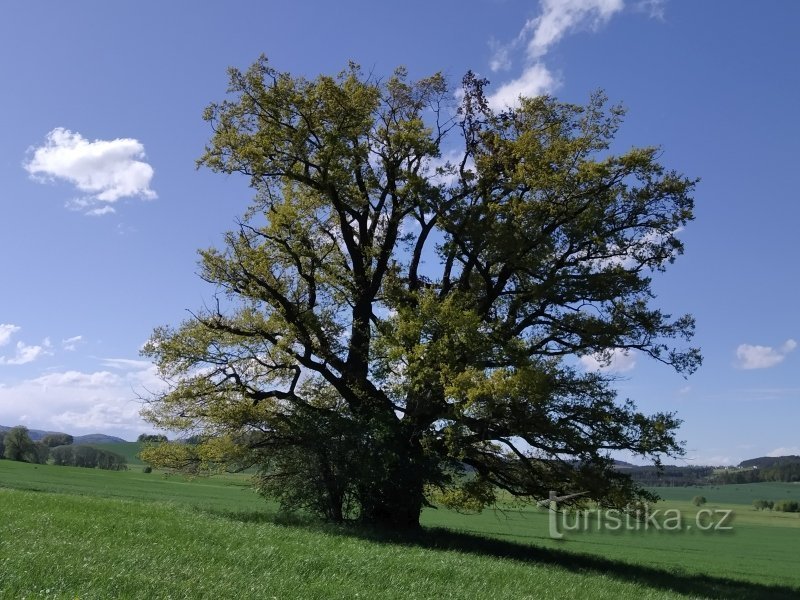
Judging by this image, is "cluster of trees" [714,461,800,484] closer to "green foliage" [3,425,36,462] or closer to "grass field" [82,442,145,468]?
"grass field" [82,442,145,468]

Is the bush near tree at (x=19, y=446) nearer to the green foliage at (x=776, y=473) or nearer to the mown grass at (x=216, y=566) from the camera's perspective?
the mown grass at (x=216, y=566)

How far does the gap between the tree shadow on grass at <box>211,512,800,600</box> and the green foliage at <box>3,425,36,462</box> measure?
7435cm

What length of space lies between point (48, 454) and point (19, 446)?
39.3 ft

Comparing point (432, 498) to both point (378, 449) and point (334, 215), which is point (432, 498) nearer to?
point (378, 449)

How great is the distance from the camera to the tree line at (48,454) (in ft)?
272

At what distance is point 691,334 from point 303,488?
13.4m

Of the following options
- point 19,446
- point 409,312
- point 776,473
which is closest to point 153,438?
point 409,312

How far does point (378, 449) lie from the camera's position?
69.4 ft

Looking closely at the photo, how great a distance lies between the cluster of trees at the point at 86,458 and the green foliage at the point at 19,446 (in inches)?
311

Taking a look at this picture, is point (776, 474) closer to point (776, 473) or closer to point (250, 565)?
point (776, 473)

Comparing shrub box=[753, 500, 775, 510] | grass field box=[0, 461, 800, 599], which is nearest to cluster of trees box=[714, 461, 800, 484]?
shrub box=[753, 500, 775, 510]

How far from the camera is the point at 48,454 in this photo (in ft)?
310

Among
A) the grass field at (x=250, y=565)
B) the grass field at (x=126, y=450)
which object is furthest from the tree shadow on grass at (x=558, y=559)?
the grass field at (x=126, y=450)

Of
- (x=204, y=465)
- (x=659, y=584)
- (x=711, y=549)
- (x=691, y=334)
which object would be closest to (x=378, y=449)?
(x=204, y=465)
